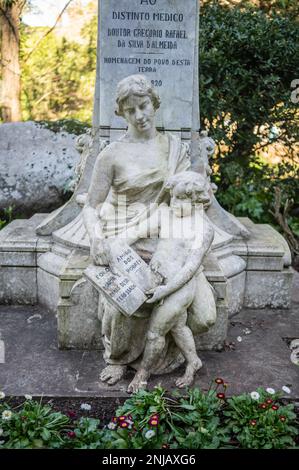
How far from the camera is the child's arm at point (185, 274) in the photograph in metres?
2.85

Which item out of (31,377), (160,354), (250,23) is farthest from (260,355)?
(250,23)

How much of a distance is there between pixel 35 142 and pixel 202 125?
2.11 meters

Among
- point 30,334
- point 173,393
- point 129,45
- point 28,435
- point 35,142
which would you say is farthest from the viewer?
point 35,142

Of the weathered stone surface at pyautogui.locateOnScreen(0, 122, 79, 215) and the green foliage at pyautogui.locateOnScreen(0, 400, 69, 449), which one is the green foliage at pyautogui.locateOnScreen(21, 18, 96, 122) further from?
the green foliage at pyautogui.locateOnScreen(0, 400, 69, 449)

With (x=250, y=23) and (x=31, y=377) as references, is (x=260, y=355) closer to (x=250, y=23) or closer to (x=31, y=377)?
(x=31, y=377)

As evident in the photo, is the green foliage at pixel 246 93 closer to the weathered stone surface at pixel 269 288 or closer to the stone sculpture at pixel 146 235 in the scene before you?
the weathered stone surface at pixel 269 288

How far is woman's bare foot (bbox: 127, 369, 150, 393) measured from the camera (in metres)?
2.90

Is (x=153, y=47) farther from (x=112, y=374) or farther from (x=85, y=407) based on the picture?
(x=85, y=407)

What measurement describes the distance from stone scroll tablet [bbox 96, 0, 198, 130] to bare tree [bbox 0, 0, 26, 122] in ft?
18.9

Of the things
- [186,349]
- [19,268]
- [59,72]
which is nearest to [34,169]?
[19,268]

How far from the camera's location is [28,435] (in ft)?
7.84

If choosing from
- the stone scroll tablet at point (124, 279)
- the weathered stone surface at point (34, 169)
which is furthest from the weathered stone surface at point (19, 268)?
the weathered stone surface at point (34, 169)

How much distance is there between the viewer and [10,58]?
962 centimetres

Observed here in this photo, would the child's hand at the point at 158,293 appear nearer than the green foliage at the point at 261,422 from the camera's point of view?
No
